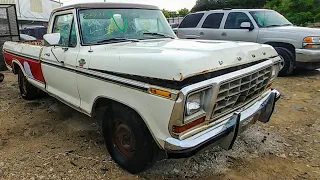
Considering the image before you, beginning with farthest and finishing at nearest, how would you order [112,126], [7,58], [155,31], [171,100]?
[7,58], [155,31], [112,126], [171,100]

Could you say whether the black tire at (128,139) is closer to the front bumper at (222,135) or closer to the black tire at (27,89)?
the front bumper at (222,135)

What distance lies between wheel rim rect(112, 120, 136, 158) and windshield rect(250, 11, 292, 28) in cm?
635

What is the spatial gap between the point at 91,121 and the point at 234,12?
5979 millimetres

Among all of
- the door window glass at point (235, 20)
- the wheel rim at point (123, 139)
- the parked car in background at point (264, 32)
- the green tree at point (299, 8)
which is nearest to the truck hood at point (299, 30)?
the parked car in background at point (264, 32)

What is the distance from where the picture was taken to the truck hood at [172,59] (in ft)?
7.64

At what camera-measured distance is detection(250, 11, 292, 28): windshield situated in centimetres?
812

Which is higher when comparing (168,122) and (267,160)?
(168,122)

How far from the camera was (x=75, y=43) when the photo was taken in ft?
12.3

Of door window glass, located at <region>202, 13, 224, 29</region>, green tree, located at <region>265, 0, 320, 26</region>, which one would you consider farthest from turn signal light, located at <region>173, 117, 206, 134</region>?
green tree, located at <region>265, 0, 320, 26</region>

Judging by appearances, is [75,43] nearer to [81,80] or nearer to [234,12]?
[81,80]

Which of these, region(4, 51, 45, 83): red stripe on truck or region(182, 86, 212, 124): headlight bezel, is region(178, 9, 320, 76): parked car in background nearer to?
region(4, 51, 45, 83): red stripe on truck

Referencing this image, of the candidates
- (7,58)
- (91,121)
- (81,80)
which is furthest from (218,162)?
(7,58)

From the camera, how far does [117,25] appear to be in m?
3.85

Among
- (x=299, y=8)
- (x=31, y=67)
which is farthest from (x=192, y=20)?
(x=299, y=8)
